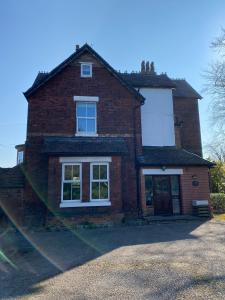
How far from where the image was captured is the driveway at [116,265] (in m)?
5.74

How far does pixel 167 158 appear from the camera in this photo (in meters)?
16.9

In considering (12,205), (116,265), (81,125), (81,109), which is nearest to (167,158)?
(81,125)

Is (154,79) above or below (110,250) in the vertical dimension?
above

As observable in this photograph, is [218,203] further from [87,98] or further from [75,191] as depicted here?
[87,98]

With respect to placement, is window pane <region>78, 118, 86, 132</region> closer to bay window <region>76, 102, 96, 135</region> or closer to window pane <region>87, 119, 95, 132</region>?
bay window <region>76, 102, 96, 135</region>

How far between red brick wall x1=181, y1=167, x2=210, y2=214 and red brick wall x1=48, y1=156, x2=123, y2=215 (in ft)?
13.4

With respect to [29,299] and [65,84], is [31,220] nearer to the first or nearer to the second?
[65,84]

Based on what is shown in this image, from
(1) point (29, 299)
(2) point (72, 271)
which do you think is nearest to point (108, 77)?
(2) point (72, 271)

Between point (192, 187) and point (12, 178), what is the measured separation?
10.3m

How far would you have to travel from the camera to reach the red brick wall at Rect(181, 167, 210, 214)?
16.6 metres

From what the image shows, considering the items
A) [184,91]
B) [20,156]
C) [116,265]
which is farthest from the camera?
[20,156]

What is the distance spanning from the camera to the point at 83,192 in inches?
577

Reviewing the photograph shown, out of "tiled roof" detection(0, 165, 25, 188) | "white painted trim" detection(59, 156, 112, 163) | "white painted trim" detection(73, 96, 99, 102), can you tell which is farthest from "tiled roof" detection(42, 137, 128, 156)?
"white painted trim" detection(73, 96, 99, 102)

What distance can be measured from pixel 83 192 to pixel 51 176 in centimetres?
184
